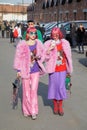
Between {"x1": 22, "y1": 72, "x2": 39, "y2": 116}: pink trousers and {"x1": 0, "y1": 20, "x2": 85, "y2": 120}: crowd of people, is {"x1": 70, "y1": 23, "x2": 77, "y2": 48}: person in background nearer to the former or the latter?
{"x1": 0, "y1": 20, "x2": 85, "y2": 120}: crowd of people

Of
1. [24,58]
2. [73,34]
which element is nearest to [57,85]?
[24,58]

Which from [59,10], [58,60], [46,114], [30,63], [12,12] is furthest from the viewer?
[12,12]

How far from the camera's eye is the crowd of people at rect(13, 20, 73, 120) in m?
7.94

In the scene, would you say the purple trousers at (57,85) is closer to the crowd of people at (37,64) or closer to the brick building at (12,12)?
the crowd of people at (37,64)

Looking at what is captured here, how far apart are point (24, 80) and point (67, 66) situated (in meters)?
0.85

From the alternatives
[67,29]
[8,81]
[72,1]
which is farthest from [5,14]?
[8,81]

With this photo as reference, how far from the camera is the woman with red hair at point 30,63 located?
7.91 m

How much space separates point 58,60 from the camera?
8125mm

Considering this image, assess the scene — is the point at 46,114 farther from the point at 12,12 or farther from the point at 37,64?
the point at 12,12

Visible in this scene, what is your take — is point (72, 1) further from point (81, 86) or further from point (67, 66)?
point (67, 66)

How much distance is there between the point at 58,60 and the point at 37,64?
0.41 m

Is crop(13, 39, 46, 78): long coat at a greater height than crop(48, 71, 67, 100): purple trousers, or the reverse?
crop(13, 39, 46, 78): long coat

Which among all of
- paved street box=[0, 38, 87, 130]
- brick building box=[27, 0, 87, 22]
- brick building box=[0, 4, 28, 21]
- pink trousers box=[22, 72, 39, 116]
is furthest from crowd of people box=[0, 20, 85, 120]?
brick building box=[0, 4, 28, 21]

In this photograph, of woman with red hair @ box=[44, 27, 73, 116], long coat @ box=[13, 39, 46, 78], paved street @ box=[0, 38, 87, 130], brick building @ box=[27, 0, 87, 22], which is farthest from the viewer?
brick building @ box=[27, 0, 87, 22]
